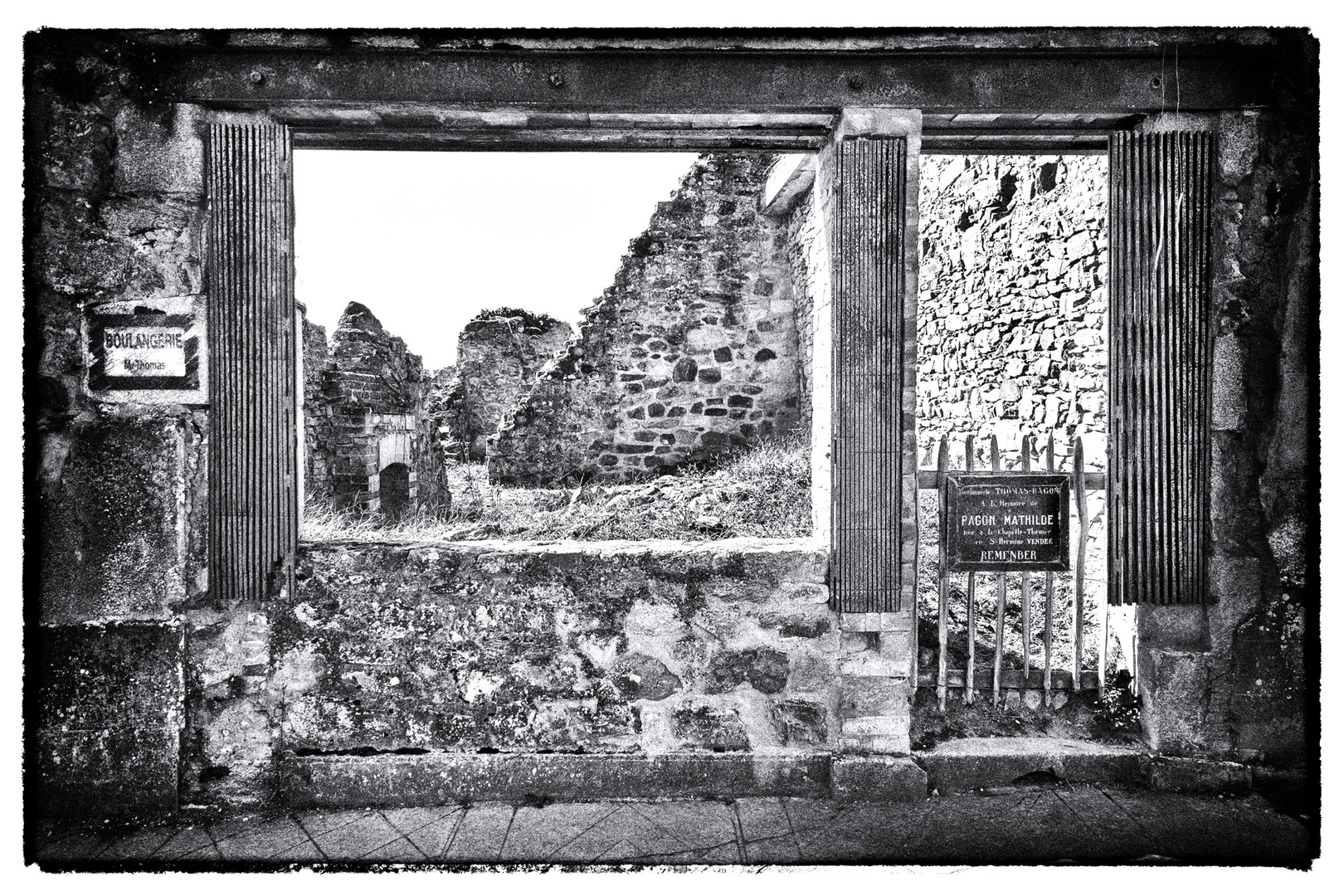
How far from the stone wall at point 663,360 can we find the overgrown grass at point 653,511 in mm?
622

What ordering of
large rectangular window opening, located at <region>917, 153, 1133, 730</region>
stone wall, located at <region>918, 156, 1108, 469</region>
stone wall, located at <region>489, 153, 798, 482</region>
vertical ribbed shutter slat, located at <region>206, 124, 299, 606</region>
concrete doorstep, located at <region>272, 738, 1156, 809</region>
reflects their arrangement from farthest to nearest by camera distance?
1. stone wall, located at <region>489, 153, 798, 482</region>
2. stone wall, located at <region>918, 156, 1108, 469</region>
3. large rectangular window opening, located at <region>917, 153, 1133, 730</region>
4. concrete doorstep, located at <region>272, 738, 1156, 809</region>
5. vertical ribbed shutter slat, located at <region>206, 124, 299, 606</region>

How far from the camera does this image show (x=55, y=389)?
3518mm

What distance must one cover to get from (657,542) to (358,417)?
4893 mm

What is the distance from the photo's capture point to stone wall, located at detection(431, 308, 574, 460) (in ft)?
44.5

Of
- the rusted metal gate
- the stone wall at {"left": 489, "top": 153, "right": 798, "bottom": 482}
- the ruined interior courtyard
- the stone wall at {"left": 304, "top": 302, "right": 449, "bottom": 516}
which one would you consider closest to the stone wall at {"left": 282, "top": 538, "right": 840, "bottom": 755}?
the ruined interior courtyard

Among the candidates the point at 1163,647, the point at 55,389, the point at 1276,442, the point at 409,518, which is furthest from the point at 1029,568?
the point at 409,518

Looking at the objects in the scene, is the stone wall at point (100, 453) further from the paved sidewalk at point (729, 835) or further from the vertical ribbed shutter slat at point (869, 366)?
the vertical ribbed shutter slat at point (869, 366)

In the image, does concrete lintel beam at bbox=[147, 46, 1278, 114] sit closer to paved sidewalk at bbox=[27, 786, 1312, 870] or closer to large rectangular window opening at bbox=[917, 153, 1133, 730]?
large rectangular window opening at bbox=[917, 153, 1133, 730]

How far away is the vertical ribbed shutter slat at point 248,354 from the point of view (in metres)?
3.59

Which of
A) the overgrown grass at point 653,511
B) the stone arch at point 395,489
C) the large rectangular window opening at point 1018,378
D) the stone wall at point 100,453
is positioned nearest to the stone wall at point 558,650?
the stone wall at point 100,453

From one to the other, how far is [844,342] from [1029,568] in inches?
55.3

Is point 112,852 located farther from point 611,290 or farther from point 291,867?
point 611,290

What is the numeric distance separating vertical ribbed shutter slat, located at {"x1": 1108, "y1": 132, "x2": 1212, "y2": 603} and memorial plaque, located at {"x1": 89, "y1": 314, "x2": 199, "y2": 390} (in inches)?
163

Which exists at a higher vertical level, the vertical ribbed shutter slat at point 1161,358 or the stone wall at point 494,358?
the stone wall at point 494,358
